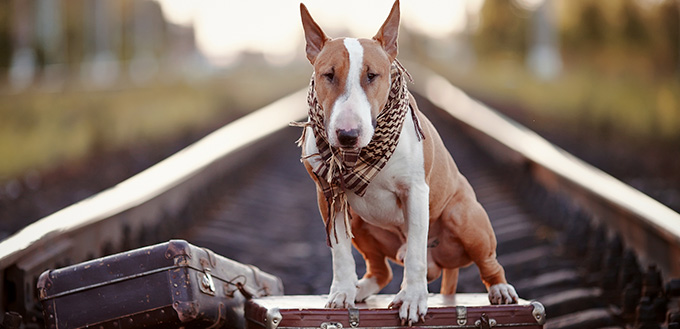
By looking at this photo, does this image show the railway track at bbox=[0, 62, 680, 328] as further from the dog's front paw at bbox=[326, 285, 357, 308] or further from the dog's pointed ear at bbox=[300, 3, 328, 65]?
the dog's pointed ear at bbox=[300, 3, 328, 65]

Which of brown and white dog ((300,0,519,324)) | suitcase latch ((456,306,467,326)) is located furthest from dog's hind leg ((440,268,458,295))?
suitcase latch ((456,306,467,326))

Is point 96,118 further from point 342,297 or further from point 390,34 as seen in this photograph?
point 390,34

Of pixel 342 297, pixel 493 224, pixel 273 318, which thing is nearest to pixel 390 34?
pixel 342 297

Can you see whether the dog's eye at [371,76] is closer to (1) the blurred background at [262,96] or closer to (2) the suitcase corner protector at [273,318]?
(2) the suitcase corner protector at [273,318]

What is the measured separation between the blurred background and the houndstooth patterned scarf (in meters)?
3.39

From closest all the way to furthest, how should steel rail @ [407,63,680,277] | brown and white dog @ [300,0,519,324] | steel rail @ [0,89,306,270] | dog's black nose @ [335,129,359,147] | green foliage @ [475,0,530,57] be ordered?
1. dog's black nose @ [335,129,359,147]
2. brown and white dog @ [300,0,519,324]
3. steel rail @ [0,89,306,270]
4. steel rail @ [407,63,680,277]
5. green foliage @ [475,0,530,57]

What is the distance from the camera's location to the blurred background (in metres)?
10.2

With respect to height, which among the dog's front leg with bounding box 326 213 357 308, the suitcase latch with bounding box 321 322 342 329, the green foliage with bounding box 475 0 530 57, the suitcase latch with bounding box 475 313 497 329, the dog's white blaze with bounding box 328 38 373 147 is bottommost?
the suitcase latch with bounding box 475 313 497 329

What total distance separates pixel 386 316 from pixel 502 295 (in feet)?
1.98

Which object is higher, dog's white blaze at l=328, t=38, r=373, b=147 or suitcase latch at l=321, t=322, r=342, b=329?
dog's white blaze at l=328, t=38, r=373, b=147

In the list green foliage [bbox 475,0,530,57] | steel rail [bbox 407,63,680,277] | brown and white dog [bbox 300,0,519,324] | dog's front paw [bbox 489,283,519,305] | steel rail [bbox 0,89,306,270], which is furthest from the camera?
green foliage [bbox 475,0,530,57]

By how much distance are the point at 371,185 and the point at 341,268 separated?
385 mm

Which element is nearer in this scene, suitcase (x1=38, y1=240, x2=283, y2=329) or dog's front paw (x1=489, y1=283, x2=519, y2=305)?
suitcase (x1=38, y1=240, x2=283, y2=329)

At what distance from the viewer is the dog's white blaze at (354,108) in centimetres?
364
